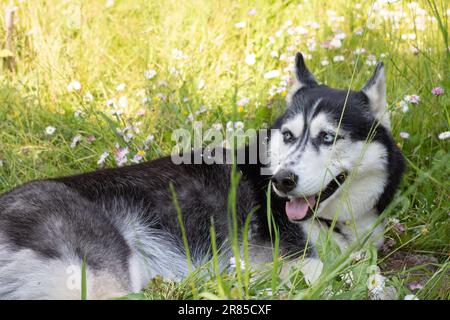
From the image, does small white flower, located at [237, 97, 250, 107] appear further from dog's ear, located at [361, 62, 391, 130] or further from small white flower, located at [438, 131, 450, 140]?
small white flower, located at [438, 131, 450, 140]

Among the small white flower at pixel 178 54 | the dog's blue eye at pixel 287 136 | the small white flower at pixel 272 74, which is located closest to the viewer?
the dog's blue eye at pixel 287 136

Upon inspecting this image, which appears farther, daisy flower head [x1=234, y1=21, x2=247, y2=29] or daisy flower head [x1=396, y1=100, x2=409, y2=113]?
daisy flower head [x1=234, y1=21, x2=247, y2=29]

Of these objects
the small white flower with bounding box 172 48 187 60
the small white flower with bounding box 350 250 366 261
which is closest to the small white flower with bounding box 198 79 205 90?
the small white flower with bounding box 172 48 187 60

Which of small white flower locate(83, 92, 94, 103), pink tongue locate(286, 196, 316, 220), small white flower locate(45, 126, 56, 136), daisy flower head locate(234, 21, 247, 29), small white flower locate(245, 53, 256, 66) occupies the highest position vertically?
daisy flower head locate(234, 21, 247, 29)

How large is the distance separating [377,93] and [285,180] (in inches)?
31.1

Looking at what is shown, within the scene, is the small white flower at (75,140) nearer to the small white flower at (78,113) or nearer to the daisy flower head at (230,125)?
the small white flower at (78,113)

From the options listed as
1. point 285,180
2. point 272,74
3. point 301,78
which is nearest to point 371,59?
point 272,74

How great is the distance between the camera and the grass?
416 centimetres

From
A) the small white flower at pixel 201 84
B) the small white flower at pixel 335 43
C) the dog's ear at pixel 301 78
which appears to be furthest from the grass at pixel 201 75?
the dog's ear at pixel 301 78

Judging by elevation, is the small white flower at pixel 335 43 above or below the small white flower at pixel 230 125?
above

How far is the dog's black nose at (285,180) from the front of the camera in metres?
3.23

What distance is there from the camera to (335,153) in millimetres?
3363

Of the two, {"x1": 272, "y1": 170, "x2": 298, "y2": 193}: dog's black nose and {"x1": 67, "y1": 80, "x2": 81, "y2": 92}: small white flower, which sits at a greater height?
{"x1": 67, "y1": 80, "x2": 81, "y2": 92}: small white flower

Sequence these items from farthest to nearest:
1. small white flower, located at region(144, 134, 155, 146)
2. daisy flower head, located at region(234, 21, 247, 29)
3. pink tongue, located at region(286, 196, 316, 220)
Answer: daisy flower head, located at region(234, 21, 247, 29), small white flower, located at region(144, 134, 155, 146), pink tongue, located at region(286, 196, 316, 220)
